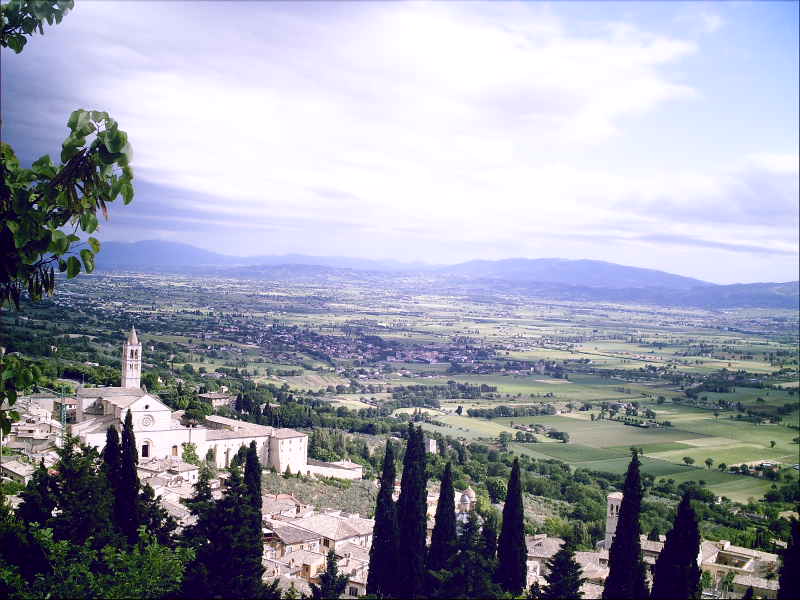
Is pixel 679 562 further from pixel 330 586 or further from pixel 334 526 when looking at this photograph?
pixel 334 526

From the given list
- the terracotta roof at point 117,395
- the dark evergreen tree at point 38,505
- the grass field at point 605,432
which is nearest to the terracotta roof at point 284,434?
the terracotta roof at point 117,395

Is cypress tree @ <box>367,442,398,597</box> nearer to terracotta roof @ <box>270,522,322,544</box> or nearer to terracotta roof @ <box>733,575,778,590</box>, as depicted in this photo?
terracotta roof @ <box>270,522,322,544</box>

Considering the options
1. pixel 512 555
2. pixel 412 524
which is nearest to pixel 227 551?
pixel 412 524

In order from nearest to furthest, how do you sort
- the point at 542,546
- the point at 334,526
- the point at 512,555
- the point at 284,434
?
the point at 512,555 < the point at 542,546 < the point at 334,526 < the point at 284,434

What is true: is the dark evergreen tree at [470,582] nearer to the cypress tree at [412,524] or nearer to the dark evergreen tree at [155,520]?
the cypress tree at [412,524]

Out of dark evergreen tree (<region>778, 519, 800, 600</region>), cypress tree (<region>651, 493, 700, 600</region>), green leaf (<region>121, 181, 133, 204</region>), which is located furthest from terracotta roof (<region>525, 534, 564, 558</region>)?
green leaf (<region>121, 181, 133, 204</region>)

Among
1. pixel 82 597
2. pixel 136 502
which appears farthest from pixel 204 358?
pixel 82 597

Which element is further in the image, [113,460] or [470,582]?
[113,460]
